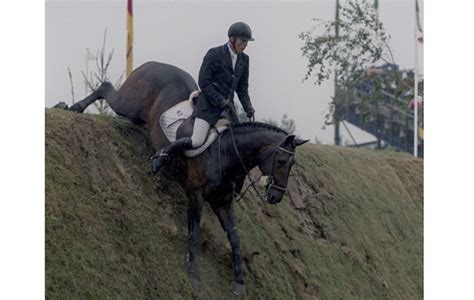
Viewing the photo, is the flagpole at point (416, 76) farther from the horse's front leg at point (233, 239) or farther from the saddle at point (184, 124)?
the horse's front leg at point (233, 239)

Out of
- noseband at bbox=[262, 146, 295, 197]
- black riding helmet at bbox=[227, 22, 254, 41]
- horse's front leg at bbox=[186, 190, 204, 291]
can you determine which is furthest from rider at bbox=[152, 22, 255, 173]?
noseband at bbox=[262, 146, 295, 197]

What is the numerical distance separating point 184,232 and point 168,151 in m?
0.92

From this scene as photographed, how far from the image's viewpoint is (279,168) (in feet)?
29.9

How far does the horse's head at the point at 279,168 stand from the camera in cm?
903

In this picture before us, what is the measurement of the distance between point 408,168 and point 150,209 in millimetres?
A: 7146

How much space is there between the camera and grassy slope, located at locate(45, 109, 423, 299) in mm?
8656

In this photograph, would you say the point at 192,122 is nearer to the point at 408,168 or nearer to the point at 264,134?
the point at 264,134

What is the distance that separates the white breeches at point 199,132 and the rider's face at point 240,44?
827mm

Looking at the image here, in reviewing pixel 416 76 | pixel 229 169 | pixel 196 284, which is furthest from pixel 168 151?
pixel 416 76

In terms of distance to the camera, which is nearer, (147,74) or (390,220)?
(147,74)

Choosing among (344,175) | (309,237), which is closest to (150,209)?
(309,237)

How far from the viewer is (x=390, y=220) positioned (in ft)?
45.3

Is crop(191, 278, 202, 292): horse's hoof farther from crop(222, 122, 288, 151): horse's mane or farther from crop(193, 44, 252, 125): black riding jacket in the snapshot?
crop(193, 44, 252, 125): black riding jacket

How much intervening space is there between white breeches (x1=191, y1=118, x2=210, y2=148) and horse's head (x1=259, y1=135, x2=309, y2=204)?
29.1 inches
